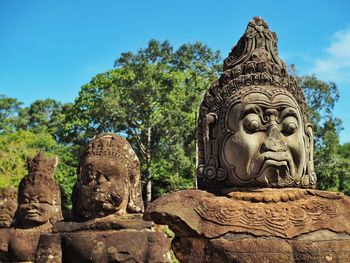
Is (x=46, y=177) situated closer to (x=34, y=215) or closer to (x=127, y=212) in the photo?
(x=34, y=215)

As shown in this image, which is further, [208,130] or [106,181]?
[106,181]

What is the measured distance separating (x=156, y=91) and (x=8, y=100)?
27404 millimetres

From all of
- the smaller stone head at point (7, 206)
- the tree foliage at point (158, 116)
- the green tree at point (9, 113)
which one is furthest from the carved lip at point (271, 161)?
the green tree at point (9, 113)

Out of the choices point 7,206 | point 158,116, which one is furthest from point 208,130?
point 158,116

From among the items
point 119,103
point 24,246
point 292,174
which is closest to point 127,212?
point 292,174

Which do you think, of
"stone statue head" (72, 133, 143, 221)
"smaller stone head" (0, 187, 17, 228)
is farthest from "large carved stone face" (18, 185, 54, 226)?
"stone statue head" (72, 133, 143, 221)

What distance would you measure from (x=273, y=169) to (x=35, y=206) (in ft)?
18.4

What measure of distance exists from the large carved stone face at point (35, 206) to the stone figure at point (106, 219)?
8.68 feet

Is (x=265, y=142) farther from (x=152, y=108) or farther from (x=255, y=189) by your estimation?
(x=152, y=108)

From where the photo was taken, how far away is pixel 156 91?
70.5 feet

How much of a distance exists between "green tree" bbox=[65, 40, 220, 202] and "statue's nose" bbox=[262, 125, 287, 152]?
17098mm

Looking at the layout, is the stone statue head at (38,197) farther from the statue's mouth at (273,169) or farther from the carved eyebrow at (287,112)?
the carved eyebrow at (287,112)

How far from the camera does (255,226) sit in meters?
3.79

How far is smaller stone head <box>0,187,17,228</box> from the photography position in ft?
33.6
